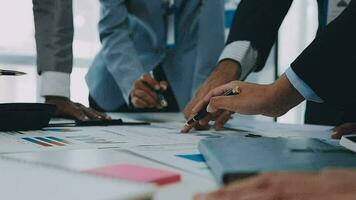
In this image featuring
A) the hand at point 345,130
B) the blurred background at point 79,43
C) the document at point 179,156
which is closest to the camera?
the document at point 179,156

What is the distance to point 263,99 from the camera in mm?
904

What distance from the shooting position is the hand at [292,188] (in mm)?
346

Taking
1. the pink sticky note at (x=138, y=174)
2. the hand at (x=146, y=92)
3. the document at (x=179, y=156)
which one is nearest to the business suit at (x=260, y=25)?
the hand at (x=146, y=92)

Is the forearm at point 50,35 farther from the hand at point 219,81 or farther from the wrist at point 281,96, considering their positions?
the wrist at point 281,96

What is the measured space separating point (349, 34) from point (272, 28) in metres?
0.67

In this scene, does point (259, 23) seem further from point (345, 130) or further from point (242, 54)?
point (345, 130)

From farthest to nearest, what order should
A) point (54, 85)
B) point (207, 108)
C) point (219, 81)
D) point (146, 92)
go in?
point (146, 92)
point (54, 85)
point (219, 81)
point (207, 108)

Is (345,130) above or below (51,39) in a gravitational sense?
below

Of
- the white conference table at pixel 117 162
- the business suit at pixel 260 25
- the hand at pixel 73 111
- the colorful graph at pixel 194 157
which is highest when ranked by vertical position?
the business suit at pixel 260 25

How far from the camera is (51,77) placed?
4.60 ft

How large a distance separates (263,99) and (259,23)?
1.81 ft

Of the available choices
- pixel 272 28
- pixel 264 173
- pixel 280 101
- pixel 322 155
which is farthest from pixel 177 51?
pixel 264 173

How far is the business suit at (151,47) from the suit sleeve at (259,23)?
1.70 ft

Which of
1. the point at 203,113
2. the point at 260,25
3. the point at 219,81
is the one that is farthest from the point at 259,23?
the point at 203,113
